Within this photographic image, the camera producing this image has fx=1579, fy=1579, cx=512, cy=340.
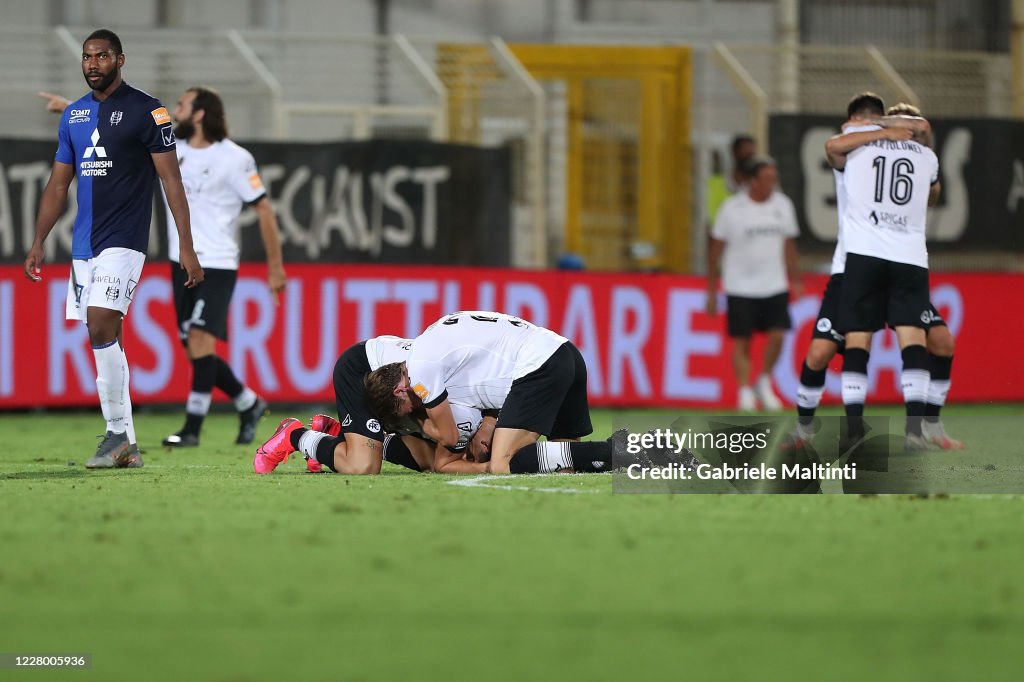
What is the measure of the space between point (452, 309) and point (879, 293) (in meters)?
5.36

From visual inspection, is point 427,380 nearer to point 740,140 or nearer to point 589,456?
point 589,456

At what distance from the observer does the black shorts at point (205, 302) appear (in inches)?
392

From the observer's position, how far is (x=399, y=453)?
7855 mm

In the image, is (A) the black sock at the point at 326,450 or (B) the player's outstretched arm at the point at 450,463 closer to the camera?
(B) the player's outstretched arm at the point at 450,463

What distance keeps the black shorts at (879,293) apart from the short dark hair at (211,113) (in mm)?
4003

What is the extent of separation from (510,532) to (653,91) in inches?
462

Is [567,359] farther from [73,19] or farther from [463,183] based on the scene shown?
[73,19]

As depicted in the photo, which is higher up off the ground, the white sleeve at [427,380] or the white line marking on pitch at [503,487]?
the white sleeve at [427,380]

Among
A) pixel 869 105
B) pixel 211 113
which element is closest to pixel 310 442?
pixel 211 113

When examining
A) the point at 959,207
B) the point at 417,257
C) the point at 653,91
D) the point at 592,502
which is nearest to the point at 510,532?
the point at 592,502

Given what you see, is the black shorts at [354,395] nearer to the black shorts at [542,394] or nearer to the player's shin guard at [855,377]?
the black shorts at [542,394]

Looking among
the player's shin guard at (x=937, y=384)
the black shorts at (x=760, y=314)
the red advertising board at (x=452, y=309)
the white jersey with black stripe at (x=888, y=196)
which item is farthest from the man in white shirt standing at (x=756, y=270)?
the white jersey with black stripe at (x=888, y=196)

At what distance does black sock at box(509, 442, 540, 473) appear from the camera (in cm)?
732

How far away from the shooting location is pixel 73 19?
17125 mm
